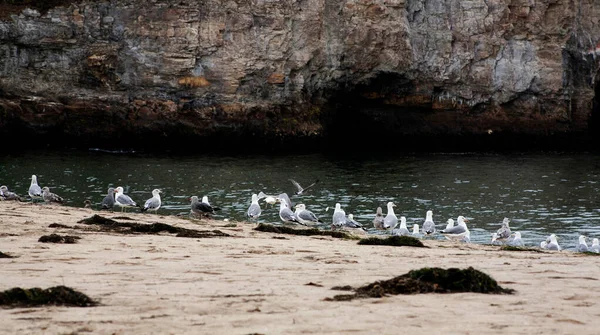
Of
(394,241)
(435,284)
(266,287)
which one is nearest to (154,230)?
(394,241)

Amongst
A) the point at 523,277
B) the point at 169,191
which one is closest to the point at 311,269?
the point at 523,277

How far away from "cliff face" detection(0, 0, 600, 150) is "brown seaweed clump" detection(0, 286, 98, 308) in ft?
120

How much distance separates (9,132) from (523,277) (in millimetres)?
36964

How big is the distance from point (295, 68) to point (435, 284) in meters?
37.0

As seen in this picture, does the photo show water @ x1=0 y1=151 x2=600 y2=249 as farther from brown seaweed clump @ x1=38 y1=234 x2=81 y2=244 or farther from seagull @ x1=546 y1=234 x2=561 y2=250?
brown seaweed clump @ x1=38 y1=234 x2=81 y2=244

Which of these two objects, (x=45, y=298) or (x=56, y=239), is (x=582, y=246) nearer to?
(x=56, y=239)

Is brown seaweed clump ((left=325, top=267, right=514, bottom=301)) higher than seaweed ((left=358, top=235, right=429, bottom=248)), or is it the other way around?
brown seaweed clump ((left=325, top=267, right=514, bottom=301))

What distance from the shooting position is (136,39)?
45.1 meters

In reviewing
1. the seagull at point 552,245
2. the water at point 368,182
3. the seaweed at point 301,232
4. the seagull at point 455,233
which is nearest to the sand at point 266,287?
the seaweed at point 301,232

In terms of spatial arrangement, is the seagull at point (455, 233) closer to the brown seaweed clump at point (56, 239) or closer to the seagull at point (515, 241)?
the seagull at point (515, 241)

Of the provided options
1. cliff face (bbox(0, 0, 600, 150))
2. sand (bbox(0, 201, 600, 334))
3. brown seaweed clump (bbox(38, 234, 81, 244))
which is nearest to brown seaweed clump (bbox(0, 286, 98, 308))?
sand (bbox(0, 201, 600, 334))

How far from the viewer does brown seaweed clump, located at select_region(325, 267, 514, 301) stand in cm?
986

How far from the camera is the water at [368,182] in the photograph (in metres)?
28.0

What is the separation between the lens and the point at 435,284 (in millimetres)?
10008
